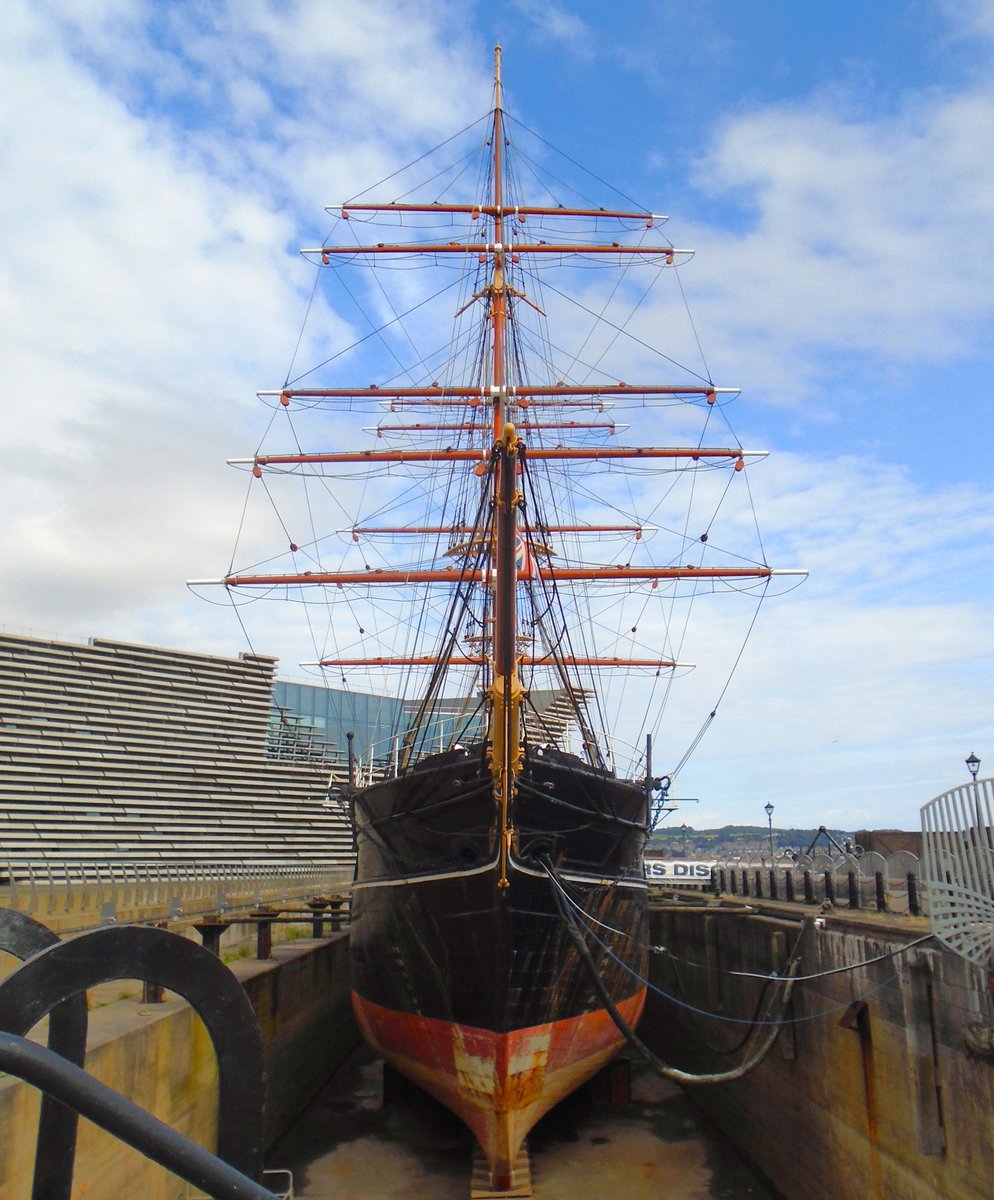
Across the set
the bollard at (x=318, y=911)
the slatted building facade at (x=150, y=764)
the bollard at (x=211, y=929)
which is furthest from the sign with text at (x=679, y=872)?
the bollard at (x=211, y=929)

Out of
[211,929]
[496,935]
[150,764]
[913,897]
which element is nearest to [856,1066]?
[913,897]

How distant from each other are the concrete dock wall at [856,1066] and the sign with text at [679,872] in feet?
36.3

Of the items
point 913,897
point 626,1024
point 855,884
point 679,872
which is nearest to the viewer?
point 626,1024

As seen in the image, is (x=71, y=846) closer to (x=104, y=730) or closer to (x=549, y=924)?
(x=104, y=730)

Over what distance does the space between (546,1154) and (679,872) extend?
15.4 meters

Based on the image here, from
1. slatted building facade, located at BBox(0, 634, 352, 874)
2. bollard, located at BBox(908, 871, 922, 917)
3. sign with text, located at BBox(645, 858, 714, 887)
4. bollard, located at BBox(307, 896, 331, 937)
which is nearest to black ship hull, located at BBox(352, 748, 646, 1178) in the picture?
bollard, located at BBox(908, 871, 922, 917)

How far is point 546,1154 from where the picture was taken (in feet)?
40.4

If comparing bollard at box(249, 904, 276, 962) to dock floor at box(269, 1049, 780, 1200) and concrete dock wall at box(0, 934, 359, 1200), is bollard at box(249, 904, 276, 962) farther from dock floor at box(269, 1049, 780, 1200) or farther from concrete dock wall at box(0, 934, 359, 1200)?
dock floor at box(269, 1049, 780, 1200)

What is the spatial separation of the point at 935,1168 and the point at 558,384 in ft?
62.4

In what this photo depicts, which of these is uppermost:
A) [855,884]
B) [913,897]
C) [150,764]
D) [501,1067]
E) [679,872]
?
[150,764]

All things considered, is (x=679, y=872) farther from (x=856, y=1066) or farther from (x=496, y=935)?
(x=496, y=935)

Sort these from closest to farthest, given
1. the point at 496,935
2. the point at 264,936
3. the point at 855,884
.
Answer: the point at 496,935
the point at 855,884
the point at 264,936

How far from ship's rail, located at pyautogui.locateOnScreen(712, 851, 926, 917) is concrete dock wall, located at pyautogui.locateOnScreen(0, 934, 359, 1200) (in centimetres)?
706

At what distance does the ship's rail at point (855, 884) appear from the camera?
11.8m
